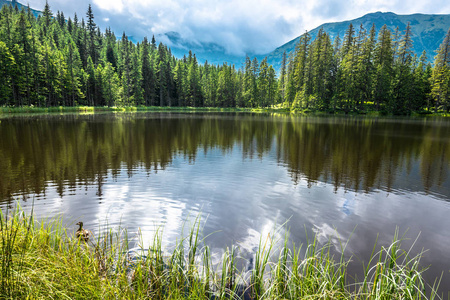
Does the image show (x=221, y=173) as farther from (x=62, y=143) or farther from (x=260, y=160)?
(x=62, y=143)

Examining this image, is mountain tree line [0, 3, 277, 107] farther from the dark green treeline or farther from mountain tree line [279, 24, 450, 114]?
the dark green treeline

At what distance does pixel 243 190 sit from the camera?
10.3 meters

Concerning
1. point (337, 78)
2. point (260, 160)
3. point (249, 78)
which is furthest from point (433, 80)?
point (260, 160)

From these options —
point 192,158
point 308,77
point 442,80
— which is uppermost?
point 308,77

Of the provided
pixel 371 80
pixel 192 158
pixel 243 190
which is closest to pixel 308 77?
pixel 371 80

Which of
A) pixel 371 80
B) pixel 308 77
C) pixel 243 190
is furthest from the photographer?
pixel 308 77

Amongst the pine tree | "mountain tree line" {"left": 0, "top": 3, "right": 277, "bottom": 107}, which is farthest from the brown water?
the pine tree

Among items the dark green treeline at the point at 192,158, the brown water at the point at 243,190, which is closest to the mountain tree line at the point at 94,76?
the dark green treeline at the point at 192,158

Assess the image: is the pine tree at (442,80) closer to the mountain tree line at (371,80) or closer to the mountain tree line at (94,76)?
the mountain tree line at (371,80)

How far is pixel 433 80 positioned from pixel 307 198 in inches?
3000

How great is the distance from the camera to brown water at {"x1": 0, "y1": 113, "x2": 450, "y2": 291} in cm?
688

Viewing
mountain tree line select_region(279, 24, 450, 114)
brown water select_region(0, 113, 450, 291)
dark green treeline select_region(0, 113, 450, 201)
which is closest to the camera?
brown water select_region(0, 113, 450, 291)

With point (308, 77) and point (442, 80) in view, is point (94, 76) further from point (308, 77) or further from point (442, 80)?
point (442, 80)

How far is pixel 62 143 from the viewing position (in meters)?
19.0
